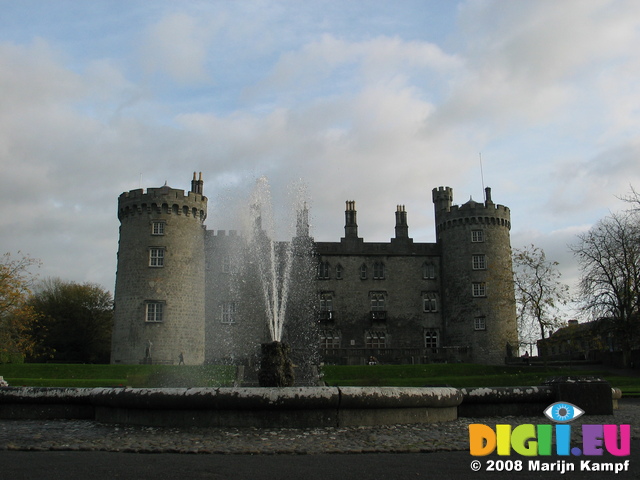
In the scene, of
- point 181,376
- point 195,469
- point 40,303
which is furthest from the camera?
point 40,303

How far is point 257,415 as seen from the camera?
392 inches

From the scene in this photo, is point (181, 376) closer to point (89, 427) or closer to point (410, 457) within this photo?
point (89, 427)

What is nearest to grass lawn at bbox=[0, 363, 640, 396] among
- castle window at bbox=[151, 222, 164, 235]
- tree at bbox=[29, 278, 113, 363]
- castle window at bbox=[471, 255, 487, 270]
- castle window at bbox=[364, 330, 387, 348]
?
castle window at bbox=[151, 222, 164, 235]

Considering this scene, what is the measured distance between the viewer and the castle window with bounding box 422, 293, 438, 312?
5362 centimetres

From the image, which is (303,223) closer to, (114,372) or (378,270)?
(378,270)

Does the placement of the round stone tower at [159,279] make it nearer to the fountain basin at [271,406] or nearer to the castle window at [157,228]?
the castle window at [157,228]

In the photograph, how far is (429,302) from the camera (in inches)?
2119

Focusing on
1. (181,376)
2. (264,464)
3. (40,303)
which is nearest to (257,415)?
(264,464)

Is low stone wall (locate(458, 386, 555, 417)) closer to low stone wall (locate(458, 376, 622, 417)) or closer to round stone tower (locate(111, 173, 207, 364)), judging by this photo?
low stone wall (locate(458, 376, 622, 417))

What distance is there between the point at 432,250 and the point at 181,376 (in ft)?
92.7

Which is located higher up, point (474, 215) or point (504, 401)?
point (474, 215)

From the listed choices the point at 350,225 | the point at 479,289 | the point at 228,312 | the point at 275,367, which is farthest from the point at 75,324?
the point at 275,367

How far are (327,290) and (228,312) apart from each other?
9.09 m

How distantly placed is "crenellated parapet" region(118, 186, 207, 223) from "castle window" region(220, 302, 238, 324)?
8380 millimetres
